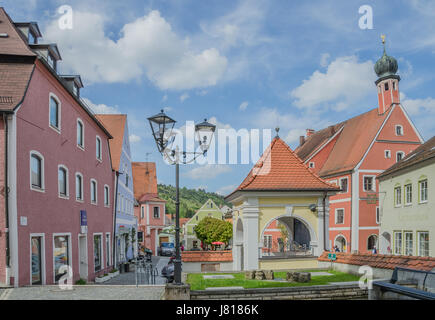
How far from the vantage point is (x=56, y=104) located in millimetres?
17359

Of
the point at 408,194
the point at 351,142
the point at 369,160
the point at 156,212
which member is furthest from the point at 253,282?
the point at 156,212

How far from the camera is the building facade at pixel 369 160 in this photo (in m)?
A: 39.0

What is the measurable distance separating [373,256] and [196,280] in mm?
5650

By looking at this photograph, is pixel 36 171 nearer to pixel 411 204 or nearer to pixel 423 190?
pixel 423 190

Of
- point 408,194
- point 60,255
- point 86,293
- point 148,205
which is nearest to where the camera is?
point 86,293

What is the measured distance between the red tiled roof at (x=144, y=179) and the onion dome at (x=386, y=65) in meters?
27.1

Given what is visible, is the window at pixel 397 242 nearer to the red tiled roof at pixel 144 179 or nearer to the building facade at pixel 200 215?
the red tiled roof at pixel 144 179

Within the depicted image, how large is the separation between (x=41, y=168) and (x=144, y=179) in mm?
36793

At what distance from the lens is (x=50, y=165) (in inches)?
644

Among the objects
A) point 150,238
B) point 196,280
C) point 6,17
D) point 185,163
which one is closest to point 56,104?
point 6,17

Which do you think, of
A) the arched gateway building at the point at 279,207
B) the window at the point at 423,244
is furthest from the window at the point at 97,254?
the window at the point at 423,244

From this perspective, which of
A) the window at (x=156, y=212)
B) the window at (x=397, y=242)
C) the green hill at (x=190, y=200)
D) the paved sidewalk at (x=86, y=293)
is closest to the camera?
the paved sidewalk at (x=86, y=293)

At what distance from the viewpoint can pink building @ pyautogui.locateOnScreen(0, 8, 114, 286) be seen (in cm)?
1288

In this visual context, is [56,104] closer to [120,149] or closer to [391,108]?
[120,149]
